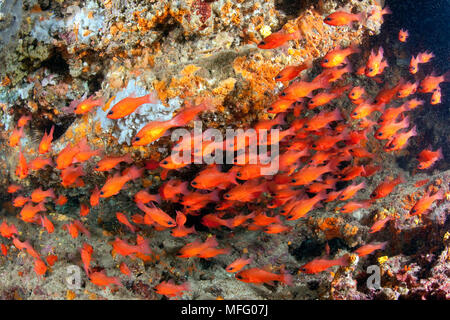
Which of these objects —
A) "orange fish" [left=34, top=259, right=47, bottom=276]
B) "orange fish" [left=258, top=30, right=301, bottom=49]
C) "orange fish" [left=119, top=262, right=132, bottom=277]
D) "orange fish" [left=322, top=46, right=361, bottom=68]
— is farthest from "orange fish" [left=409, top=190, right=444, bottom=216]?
"orange fish" [left=34, top=259, right=47, bottom=276]

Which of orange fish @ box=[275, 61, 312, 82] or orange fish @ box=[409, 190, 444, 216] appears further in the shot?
orange fish @ box=[409, 190, 444, 216]

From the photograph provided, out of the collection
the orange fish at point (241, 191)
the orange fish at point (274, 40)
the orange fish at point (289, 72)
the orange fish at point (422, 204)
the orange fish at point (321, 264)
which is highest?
the orange fish at point (274, 40)

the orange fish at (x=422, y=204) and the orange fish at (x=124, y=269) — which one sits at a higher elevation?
the orange fish at (x=422, y=204)

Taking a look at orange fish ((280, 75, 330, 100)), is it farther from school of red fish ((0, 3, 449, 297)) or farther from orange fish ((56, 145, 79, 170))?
orange fish ((56, 145, 79, 170))

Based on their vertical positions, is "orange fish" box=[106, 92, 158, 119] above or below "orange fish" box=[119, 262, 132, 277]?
above

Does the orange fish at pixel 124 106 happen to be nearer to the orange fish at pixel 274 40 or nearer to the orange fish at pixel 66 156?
the orange fish at pixel 66 156

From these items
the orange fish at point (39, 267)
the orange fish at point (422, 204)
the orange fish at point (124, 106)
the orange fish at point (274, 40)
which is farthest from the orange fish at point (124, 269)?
the orange fish at point (422, 204)

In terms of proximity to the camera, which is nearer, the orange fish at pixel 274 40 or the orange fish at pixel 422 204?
the orange fish at pixel 274 40

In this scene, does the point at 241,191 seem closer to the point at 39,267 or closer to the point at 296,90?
the point at 296,90

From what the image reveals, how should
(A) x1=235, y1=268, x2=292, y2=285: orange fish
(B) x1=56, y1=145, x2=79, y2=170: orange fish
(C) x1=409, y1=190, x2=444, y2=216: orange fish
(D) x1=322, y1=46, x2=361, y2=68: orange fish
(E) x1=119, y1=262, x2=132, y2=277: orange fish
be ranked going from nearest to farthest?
1. (A) x1=235, y1=268, x2=292, y2=285: orange fish
2. (B) x1=56, y1=145, x2=79, y2=170: orange fish
3. (D) x1=322, y1=46, x2=361, y2=68: orange fish
4. (C) x1=409, y1=190, x2=444, y2=216: orange fish
5. (E) x1=119, y1=262, x2=132, y2=277: orange fish

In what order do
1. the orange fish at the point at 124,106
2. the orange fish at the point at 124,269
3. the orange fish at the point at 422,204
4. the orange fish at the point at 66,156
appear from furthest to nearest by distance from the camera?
the orange fish at the point at 124,269, the orange fish at the point at 422,204, the orange fish at the point at 66,156, the orange fish at the point at 124,106

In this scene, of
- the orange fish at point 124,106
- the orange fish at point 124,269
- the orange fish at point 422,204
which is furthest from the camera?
the orange fish at point 124,269

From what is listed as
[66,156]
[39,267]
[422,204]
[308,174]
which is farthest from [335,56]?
[39,267]
